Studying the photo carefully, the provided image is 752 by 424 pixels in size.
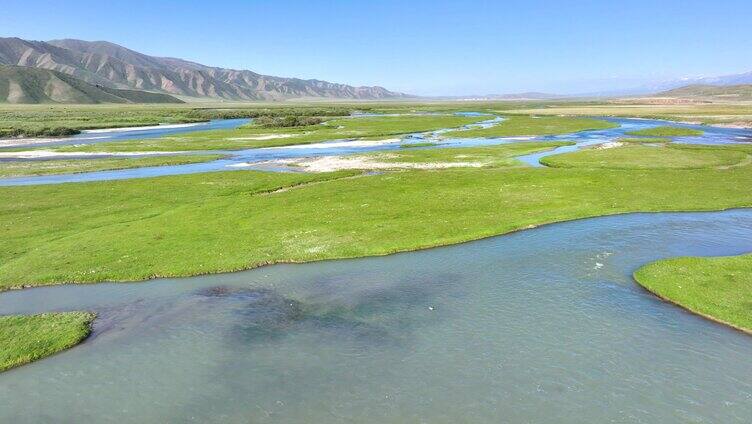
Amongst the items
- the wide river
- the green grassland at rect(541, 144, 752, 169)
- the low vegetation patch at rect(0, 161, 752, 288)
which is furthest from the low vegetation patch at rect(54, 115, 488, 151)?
the wide river

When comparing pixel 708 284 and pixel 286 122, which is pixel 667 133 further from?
pixel 286 122

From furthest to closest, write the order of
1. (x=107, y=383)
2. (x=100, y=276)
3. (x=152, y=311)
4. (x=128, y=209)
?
1. (x=128, y=209)
2. (x=100, y=276)
3. (x=152, y=311)
4. (x=107, y=383)

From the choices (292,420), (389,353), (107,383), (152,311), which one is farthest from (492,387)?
(152,311)

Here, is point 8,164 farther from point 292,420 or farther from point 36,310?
point 292,420

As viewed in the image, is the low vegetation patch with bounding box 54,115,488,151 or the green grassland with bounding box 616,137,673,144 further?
the low vegetation patch with bounding box 54,115,488,151

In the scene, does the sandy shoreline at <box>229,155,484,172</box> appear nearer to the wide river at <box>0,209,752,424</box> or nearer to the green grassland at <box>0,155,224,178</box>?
the green grassland at <box>0,155,224,178</box>

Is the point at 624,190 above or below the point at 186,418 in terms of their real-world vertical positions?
above

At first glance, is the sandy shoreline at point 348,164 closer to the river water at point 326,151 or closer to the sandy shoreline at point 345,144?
the river water at point 326,151

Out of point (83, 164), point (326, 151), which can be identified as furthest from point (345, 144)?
point (83, 164)
